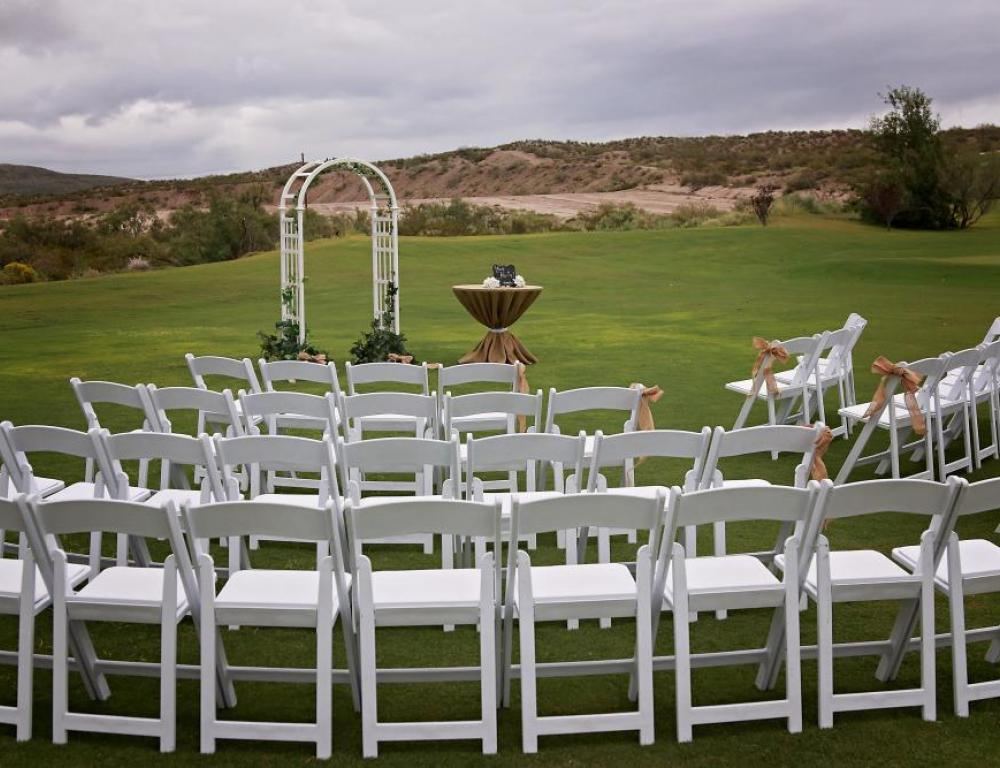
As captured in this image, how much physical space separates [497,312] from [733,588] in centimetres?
938

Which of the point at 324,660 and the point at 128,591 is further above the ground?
the point at 128,591

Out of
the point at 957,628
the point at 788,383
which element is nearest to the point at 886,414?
the point at 788,383

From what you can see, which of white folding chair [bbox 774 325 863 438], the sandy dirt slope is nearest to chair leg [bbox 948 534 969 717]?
white folding chair [bbox 774 325 863 438]

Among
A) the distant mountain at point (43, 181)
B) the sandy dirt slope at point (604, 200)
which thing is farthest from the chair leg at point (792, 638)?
the sandy dirt slope at point (604, 200)

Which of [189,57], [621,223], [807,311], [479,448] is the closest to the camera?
[479,448]

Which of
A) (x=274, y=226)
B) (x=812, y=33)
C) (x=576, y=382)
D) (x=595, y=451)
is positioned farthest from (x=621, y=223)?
(x=595, y=451)

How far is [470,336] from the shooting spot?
1638 cm

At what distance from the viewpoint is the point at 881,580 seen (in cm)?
353

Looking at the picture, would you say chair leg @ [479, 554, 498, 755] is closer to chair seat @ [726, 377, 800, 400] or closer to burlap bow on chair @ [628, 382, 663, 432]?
burlap bow on chair @ [628, 382, 663, 432]

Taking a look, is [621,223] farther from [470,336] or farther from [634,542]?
[634,542]

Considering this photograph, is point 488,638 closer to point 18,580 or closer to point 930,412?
point 18,580

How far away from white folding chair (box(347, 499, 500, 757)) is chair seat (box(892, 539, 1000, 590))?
1.47 meters

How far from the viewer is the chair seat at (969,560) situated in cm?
362

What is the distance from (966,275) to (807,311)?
20.5ft
